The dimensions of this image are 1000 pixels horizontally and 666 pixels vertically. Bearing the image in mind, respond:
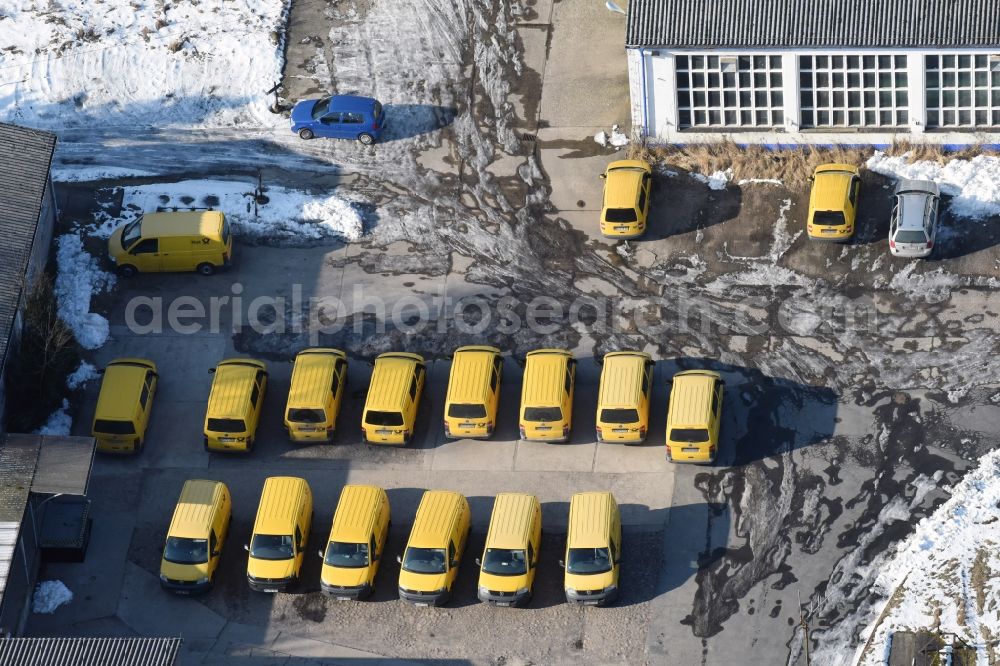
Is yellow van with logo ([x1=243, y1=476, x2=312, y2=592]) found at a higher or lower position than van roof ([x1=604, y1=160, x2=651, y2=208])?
lower

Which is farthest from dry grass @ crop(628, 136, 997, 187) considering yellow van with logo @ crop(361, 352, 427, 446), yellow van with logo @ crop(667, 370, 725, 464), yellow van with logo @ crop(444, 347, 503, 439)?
yellow van with logo @ crop(361, 352, 427, 446)

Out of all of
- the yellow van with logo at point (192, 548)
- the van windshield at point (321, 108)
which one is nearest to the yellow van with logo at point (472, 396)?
the yellow van with logo at point (192, 548)

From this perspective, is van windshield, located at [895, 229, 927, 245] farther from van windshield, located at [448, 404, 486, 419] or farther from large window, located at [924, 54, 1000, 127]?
van windshield, located at [448, 404, 486, 419]

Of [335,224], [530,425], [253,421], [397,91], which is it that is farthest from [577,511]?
[397,91]

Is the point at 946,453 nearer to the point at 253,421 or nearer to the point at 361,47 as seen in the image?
the point at 253,421

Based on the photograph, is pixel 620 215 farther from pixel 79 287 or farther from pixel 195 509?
pixel 79 287

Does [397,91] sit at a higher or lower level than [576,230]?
higher
